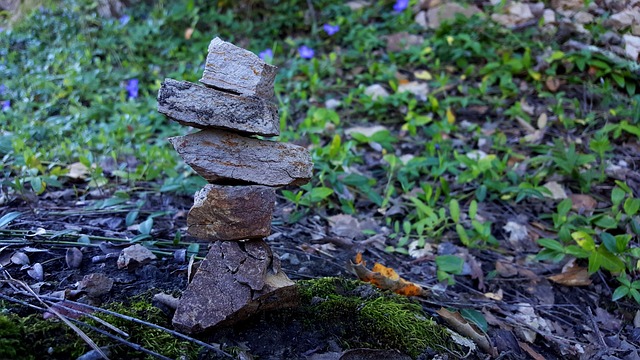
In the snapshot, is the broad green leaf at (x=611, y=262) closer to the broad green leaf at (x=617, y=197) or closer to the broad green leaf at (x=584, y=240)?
the broad green leaf at (x=584, y=240)

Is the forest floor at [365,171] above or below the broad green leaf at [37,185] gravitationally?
below

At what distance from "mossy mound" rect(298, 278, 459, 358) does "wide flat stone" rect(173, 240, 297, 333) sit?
173mm

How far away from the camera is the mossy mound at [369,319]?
2.18 meters

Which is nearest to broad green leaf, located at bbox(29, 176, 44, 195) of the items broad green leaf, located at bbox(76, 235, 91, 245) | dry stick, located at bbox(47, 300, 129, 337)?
broad green leaf, located at bbox(76, 235, 91, 245)

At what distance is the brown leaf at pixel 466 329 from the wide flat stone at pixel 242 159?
3.20ft

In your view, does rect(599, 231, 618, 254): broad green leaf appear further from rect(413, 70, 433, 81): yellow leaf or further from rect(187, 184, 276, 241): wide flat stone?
rect(413, 70, 433, 81): yellow leaf

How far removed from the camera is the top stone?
2018 mm

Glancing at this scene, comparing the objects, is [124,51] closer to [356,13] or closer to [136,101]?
[136,101]

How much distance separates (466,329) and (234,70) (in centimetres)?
152

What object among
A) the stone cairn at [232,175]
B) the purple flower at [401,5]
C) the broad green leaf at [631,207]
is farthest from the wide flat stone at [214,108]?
the purple flower at [401,5]

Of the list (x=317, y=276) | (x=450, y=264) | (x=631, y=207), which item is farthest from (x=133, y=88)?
(x=631, y=207)

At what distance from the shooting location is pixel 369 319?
→ 2254 mm

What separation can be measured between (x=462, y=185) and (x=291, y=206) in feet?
4.19

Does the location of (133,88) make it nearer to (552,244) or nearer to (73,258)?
(73,258)
